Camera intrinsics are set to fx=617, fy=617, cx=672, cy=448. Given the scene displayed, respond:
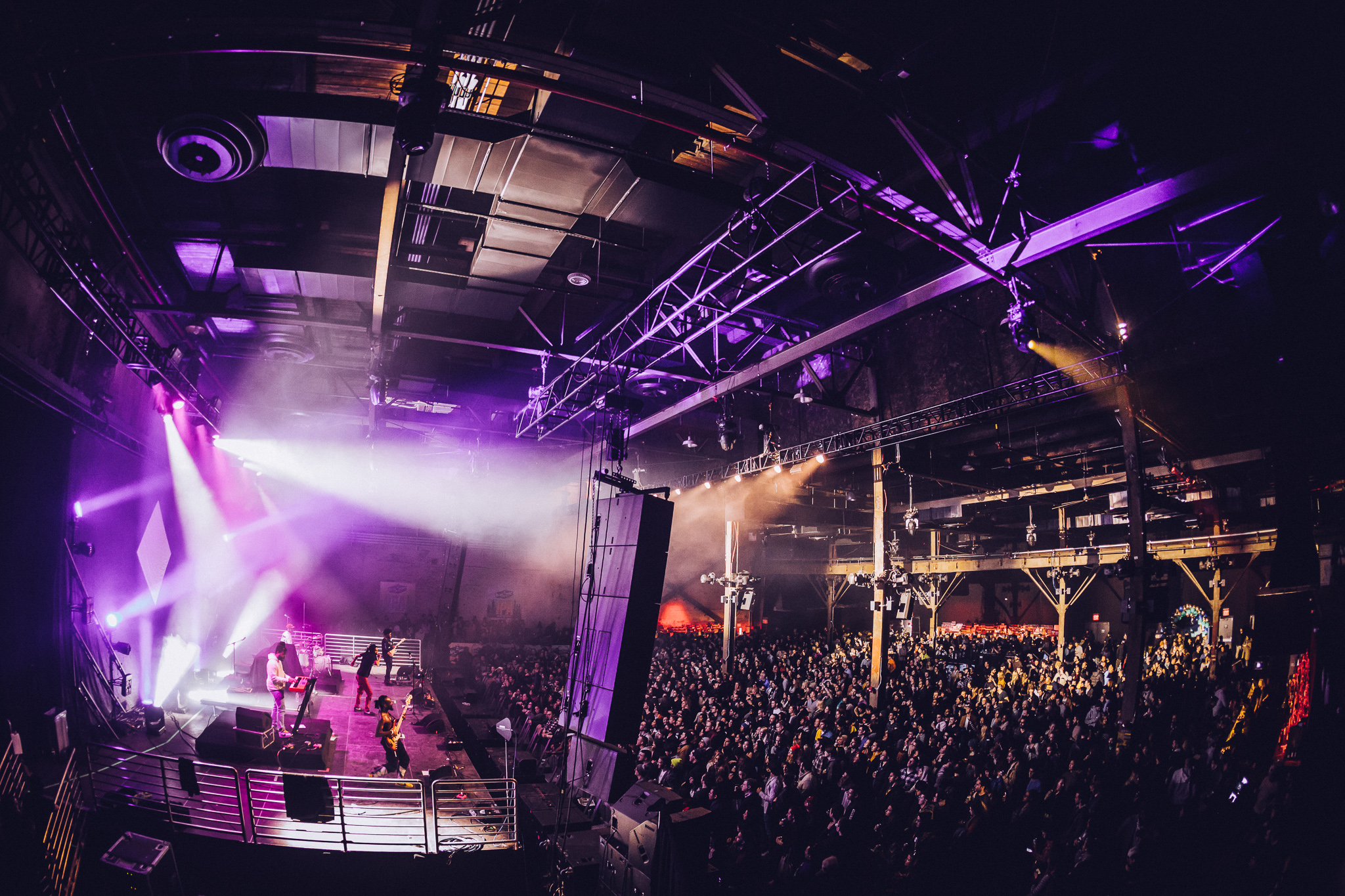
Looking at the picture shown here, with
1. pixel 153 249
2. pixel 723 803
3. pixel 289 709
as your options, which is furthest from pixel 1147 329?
pixel 289 709

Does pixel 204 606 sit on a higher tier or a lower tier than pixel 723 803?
higher

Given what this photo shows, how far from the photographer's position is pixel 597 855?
6332 mm

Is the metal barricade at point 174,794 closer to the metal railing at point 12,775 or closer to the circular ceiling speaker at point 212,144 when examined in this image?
the metal railing at point 12,775

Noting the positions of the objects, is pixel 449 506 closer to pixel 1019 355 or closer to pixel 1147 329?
pixel 1019 355

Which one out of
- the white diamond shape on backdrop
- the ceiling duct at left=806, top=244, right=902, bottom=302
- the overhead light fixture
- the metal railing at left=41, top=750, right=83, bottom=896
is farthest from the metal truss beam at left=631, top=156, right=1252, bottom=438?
the white diamond shape on backdrop

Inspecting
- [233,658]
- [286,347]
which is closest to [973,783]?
[286,347]

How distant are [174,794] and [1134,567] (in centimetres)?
1253

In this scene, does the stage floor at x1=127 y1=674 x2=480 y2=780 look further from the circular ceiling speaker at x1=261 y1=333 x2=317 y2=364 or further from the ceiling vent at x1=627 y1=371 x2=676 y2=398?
the ceiling vent at x1=627 y1=371 x2=676 y2=398

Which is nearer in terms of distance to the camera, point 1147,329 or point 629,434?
point 1147,329

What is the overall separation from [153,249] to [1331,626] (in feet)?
44.1

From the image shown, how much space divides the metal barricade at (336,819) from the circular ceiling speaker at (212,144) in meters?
5.76

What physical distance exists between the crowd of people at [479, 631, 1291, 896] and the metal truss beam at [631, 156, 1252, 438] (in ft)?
14.7

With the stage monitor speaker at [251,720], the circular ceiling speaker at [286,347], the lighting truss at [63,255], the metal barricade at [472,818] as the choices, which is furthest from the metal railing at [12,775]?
the circular ceiling speaker at [286,347]

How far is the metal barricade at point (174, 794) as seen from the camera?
6219 mm
